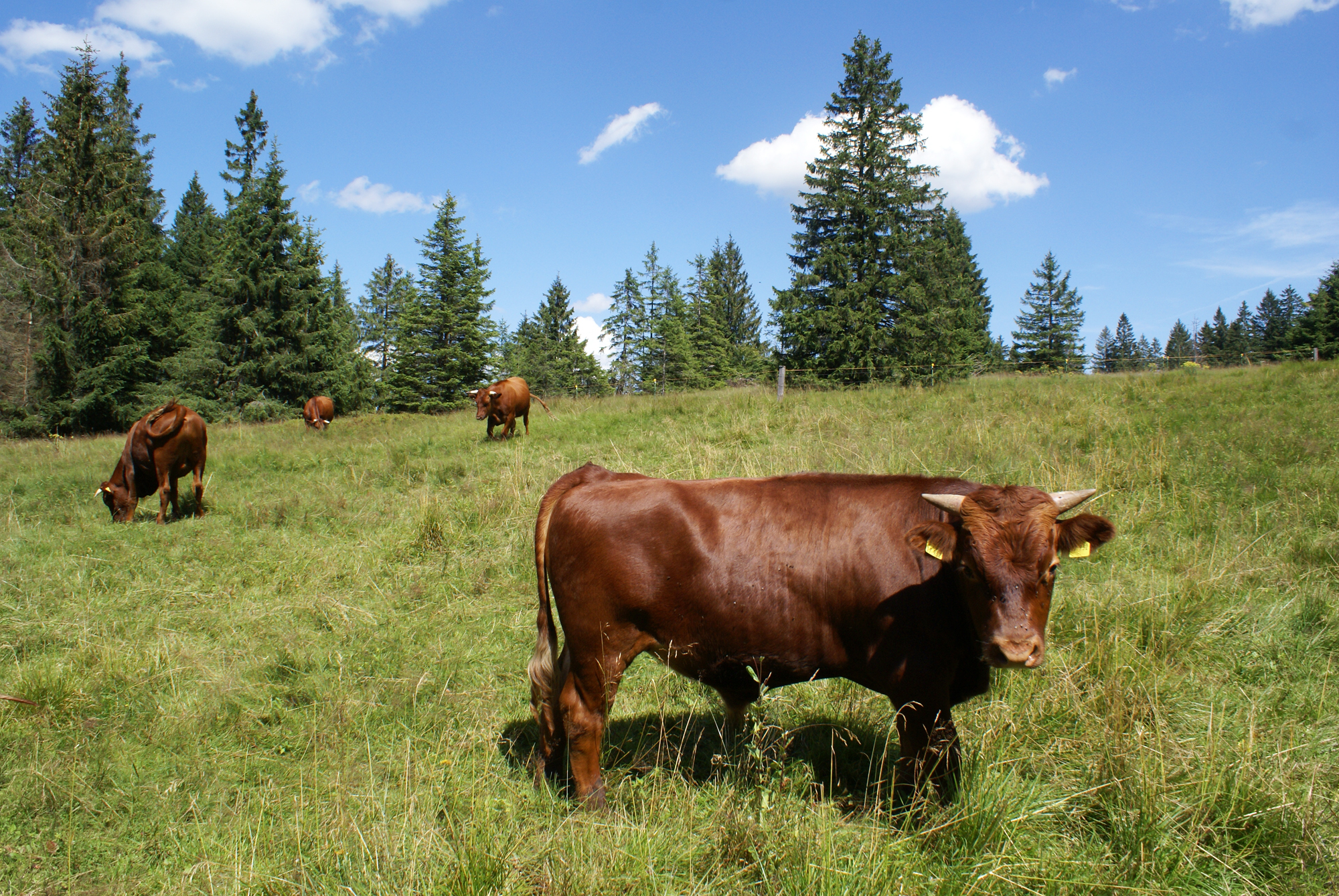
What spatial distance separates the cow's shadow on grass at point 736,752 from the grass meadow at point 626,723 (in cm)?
3

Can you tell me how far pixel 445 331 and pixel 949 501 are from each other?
3947 centimetres

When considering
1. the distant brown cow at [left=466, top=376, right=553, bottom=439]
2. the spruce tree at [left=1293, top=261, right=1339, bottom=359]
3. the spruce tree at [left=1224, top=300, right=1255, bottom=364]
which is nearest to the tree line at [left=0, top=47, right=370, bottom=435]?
the distant brown cow at [left=466, top=376, right=553, bottom=439]

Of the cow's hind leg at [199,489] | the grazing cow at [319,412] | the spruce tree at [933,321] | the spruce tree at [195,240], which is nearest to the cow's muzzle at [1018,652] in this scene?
the cow's hind leg at [199,489]

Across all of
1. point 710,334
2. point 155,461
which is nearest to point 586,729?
point 155,461

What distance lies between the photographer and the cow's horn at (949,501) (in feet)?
10.8

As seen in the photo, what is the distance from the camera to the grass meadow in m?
2.88

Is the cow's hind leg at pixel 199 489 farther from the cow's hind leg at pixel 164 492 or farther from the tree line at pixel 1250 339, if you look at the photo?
the tree line at pixel 1250 339

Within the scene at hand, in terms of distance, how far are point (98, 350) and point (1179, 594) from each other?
38.1 m

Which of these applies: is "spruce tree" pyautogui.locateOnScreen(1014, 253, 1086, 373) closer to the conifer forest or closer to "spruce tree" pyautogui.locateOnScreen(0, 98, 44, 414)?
the conifer forest

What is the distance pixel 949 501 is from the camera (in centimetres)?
330

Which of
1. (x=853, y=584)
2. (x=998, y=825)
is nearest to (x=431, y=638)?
(x=853, y=584)

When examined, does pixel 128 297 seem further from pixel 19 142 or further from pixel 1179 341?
pixel 1179 341

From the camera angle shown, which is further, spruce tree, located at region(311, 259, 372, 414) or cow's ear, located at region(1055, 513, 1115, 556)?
spruce tree, located at region(311, 259, 372, 414)

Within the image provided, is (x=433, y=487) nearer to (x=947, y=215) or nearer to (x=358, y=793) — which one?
(x=358, y=793)
